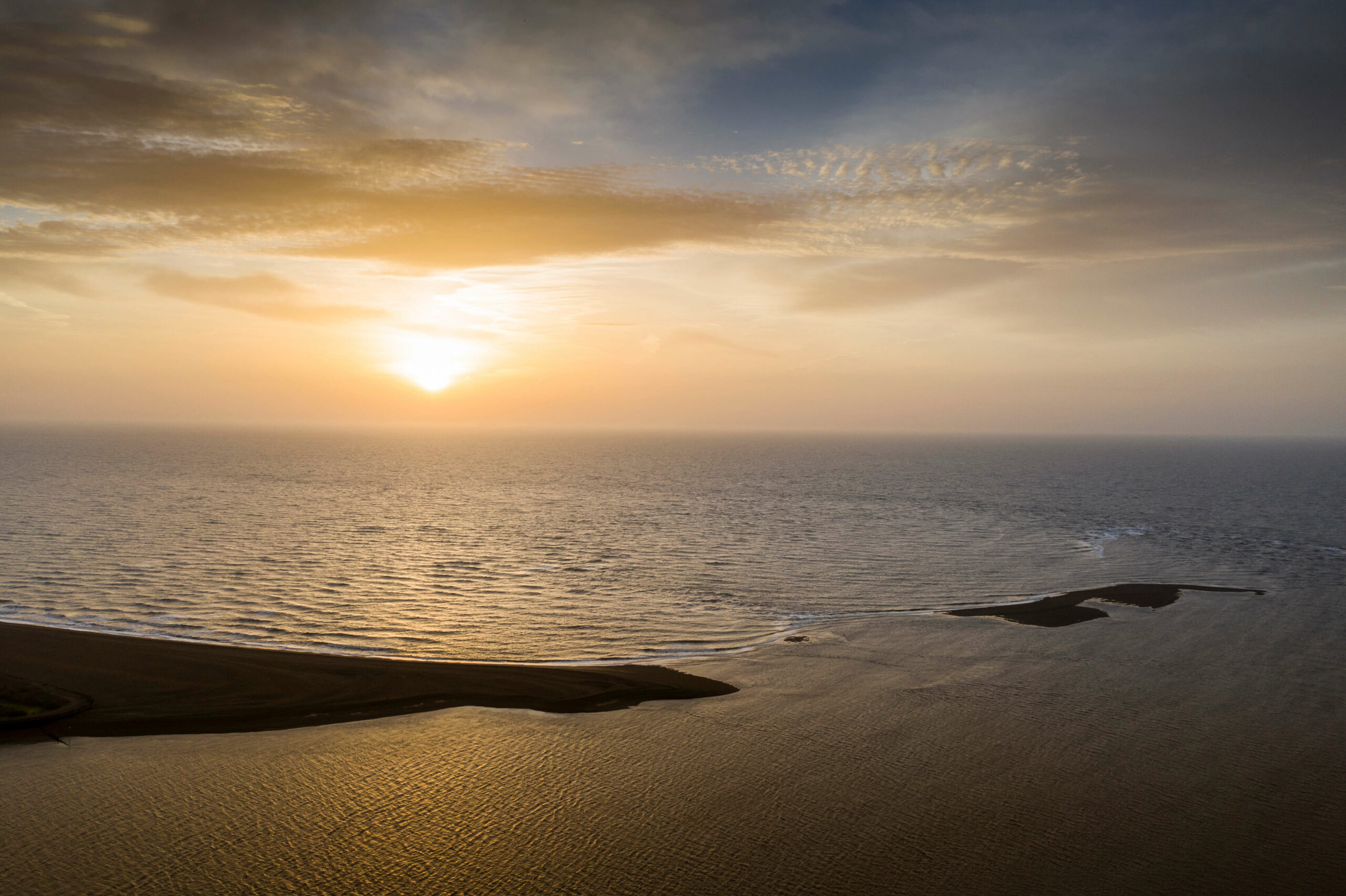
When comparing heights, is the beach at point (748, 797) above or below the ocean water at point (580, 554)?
below

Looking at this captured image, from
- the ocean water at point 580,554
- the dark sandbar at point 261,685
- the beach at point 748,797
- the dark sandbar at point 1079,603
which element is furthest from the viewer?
the dark sandbar at point 1079,603

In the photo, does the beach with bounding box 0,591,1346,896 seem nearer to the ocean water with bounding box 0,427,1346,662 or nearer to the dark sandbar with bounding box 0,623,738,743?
the dark sandbar with bounding box 0,623,738,743

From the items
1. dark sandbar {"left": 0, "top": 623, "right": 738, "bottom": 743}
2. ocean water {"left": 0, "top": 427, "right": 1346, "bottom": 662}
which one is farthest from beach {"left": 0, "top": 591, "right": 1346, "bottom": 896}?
ocean water {"left": 0, "top": 427, "right": 1346, "bottom": 662}

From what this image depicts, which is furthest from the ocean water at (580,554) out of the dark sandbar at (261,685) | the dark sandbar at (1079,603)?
the dark sandbar at (261,685)

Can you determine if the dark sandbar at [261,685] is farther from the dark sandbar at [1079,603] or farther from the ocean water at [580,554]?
the dark sandbar at [1079,603]

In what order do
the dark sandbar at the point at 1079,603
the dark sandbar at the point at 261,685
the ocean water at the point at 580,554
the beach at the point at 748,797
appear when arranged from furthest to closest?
the dark sandbar at the point at 1079,603 < the ocean water at the point at 580,554 < the dark sandbar at the point at 261,685 < the beach at the point at 748,797

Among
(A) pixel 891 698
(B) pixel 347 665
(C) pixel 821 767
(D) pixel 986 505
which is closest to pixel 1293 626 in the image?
(A) pixel 891 698

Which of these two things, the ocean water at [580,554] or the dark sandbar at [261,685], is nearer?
the dark sandbar at [261,685]

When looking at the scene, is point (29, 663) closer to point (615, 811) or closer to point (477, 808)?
point (477, 808)
